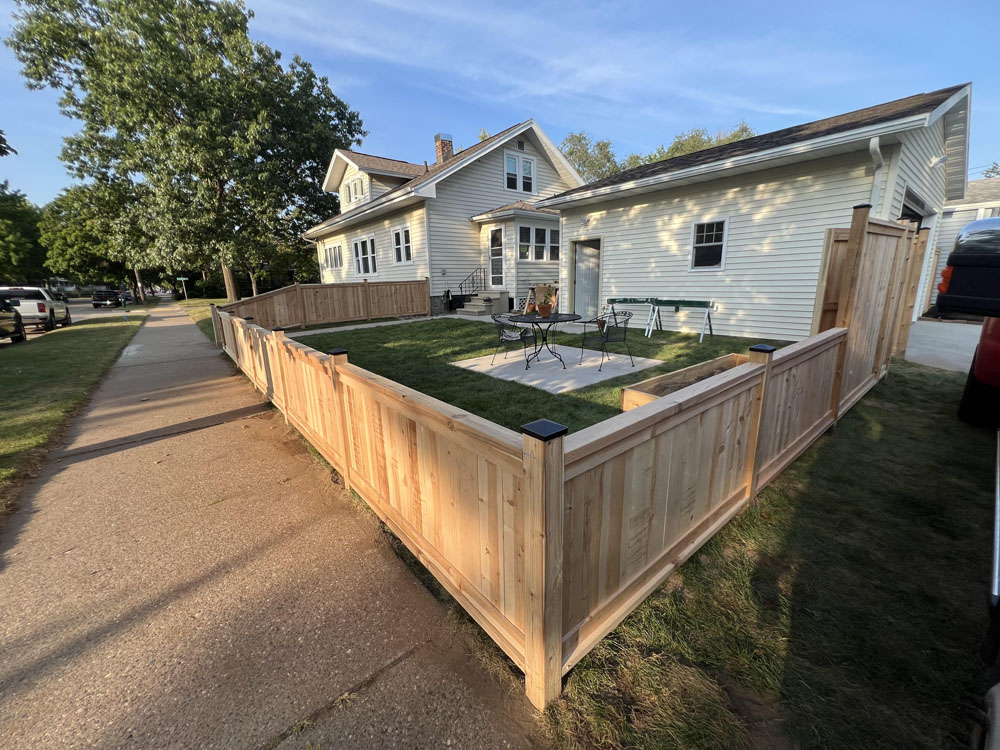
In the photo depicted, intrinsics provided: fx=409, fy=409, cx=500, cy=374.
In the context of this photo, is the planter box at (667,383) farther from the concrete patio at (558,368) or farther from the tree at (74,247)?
the tree at (74,247)

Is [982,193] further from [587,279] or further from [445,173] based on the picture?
[445,173]

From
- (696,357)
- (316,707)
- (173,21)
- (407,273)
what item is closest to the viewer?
(316,707)

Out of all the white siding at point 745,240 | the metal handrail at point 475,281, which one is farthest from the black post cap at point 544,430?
the metal handrail at point 475,281

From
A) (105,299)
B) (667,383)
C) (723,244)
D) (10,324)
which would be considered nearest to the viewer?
(667,383)

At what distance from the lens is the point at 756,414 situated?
2.80 m

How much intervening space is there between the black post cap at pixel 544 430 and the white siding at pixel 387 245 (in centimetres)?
1499

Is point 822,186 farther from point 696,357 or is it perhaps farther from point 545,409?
point 545,409

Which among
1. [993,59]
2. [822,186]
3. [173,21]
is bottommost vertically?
[822,186]

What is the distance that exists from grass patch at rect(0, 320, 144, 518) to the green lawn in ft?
15.7

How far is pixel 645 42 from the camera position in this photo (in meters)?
12.1

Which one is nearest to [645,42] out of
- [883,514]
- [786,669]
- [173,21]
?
[883,514]

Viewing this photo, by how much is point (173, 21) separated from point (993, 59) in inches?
1189

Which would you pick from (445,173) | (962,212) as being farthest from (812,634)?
(962,212)

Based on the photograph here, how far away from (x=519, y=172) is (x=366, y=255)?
26.7ft
